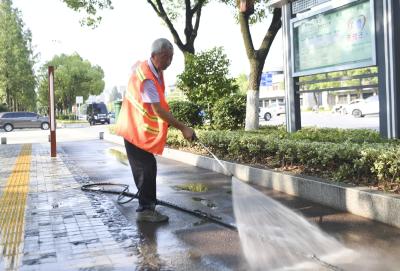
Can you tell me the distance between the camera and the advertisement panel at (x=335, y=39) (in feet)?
27.1

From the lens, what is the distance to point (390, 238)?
441 cm

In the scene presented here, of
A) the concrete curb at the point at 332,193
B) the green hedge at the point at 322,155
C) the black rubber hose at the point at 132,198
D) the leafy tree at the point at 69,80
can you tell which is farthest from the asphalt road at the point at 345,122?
the leafy tree at the point at 69,80

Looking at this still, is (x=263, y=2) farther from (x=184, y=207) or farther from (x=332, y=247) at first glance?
(x=332, y=247)

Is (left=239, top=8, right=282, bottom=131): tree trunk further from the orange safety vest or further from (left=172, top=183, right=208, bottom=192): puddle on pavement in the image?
the orange safety vest

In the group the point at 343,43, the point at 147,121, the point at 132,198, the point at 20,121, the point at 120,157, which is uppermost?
the point at 343,43

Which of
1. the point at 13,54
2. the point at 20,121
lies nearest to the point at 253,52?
the point at 20,121

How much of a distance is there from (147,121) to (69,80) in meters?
60.1

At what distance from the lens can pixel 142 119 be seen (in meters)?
5.18

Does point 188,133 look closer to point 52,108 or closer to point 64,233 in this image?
point 64,233

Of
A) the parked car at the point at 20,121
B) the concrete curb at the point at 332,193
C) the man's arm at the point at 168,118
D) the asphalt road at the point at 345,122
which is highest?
the parked car at the point at 20,121

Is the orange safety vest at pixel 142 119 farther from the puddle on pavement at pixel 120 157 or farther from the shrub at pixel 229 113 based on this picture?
the shrub at pixel 229 113

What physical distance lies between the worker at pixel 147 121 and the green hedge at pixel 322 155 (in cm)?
204

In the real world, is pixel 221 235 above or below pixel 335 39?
below

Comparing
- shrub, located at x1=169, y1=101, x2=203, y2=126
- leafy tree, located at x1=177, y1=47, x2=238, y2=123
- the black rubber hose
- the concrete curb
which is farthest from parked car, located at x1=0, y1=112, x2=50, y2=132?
the concrete curb
